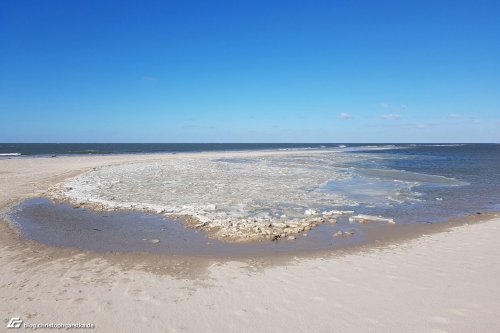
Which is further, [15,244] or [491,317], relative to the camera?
[15,244]

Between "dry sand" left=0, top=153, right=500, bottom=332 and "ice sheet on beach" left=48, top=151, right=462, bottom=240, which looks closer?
"dry sand" left=0, top=153, right=500, bottom=332

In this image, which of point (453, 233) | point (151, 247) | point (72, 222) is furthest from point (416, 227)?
point (72, 222)

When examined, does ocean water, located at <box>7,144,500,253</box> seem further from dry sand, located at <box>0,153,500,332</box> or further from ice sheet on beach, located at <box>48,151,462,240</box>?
dry sand, located at <box>0,153,500,332</box>

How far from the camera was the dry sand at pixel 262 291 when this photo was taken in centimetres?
484

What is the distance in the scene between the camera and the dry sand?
15.9 ft

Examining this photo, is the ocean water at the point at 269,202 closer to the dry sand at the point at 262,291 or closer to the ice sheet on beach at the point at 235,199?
the ice sheet on beach at the point at 235,199

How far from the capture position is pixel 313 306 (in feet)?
17.4

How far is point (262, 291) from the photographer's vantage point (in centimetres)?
588

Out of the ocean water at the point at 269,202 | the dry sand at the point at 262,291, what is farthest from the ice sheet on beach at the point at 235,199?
the dry sand at the point at 262,291

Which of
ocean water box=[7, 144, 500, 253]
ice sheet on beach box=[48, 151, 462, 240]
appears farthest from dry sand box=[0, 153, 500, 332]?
ice sheet on beach box=[48, 151, 462, 240]

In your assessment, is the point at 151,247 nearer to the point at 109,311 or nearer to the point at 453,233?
the point at 109,311

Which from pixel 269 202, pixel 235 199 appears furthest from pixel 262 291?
pixel 235 199

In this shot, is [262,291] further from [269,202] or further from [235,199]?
[235,199]

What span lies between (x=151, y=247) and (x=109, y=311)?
11.7 feet
